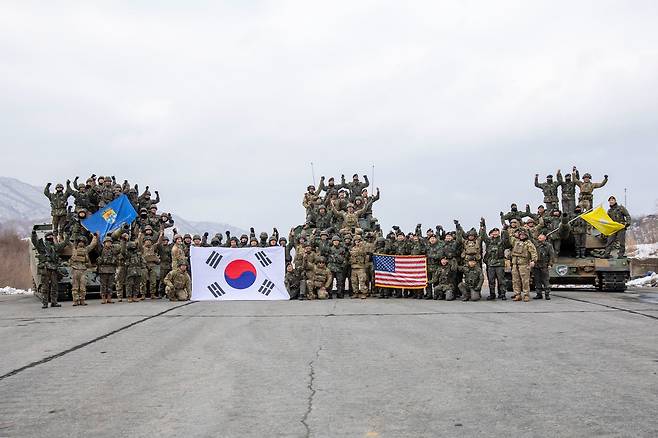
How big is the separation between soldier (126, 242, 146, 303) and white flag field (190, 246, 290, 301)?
1462 millimetres

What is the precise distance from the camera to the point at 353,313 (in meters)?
14.0

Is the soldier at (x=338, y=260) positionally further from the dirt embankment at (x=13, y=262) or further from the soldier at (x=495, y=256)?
the dirt embankment at (x=13, y=262)

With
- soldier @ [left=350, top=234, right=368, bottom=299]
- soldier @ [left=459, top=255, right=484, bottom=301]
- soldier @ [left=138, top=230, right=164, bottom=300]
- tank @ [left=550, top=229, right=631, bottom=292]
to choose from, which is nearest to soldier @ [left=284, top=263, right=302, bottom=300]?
soldier @ [left=350, top=234, right=368, bottom=299]

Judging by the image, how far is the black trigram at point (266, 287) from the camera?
19.4 metres

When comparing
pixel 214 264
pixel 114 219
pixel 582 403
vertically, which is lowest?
pixel 582 403

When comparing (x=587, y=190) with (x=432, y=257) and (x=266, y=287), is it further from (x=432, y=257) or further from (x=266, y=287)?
(x=266, y=287)

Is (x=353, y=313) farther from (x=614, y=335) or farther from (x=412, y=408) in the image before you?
(x=412, y=408)

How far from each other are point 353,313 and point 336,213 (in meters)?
8.62

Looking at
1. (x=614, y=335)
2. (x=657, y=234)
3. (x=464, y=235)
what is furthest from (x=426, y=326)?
(x=657, y=234)

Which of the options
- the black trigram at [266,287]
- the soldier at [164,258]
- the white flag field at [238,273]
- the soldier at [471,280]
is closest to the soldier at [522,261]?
the soldier at [471,280]

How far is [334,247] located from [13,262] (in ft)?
116

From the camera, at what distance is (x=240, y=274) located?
1950 centimetres

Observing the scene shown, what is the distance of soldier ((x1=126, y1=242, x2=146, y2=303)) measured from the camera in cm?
1861

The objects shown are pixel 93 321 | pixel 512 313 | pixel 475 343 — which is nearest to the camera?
pixel 475 343
